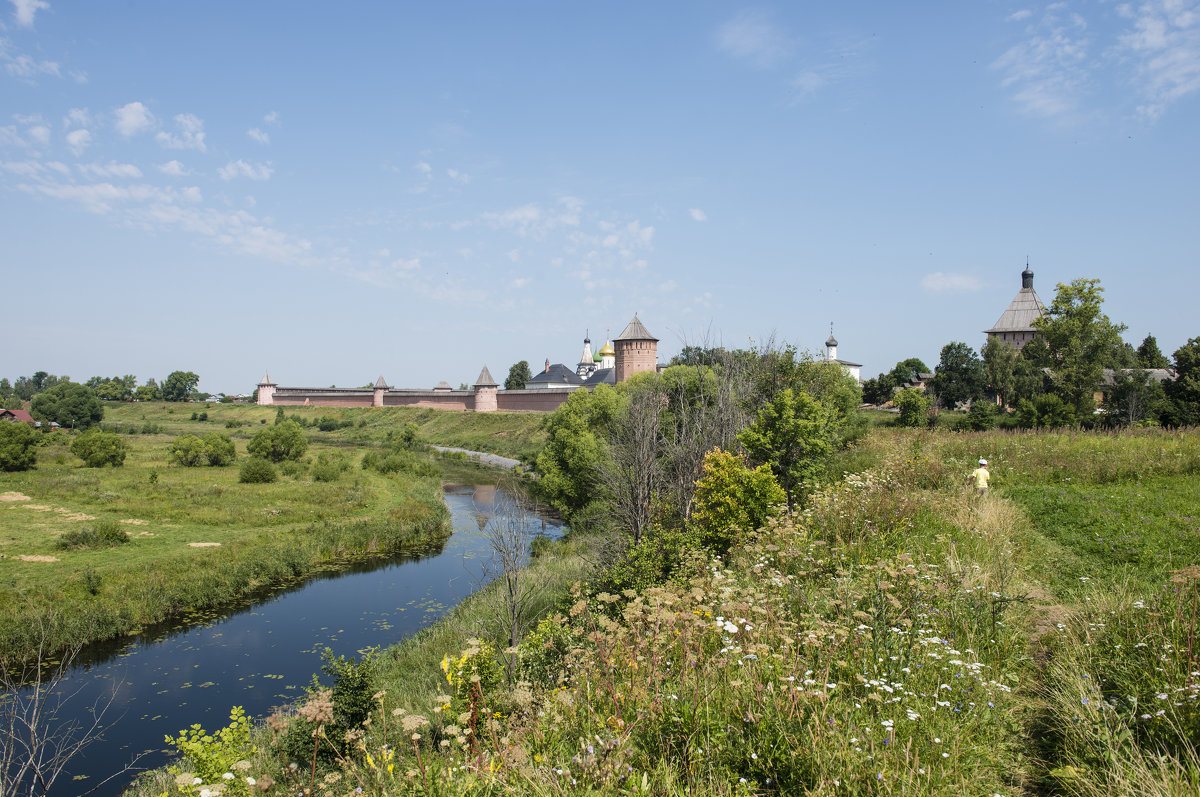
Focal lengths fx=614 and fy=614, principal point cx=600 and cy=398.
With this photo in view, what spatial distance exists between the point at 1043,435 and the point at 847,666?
46.1 feet

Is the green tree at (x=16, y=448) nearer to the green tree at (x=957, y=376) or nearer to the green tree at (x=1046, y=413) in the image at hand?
the green tree at (x=1046, y=413)

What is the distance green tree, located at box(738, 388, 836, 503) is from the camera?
12398 mm

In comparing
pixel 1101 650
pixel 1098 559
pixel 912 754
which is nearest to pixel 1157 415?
pixel 1098 559

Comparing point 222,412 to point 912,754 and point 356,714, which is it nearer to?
point 356,714

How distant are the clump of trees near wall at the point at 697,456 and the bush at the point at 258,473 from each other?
14.5 m

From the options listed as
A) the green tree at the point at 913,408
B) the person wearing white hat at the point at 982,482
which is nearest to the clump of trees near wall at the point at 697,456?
the person wearing white hat at the point at 982,482

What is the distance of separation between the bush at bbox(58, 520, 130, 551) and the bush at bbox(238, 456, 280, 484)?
12.0 m

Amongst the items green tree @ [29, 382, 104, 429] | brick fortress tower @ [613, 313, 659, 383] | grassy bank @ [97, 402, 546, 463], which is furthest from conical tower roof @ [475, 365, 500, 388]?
green tree @ [29, 382, 104, 429]

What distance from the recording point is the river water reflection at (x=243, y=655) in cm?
990

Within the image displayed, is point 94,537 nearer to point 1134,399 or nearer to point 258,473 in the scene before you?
point 258,473

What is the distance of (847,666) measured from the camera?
3.50 metres

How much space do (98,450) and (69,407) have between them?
40.9 m

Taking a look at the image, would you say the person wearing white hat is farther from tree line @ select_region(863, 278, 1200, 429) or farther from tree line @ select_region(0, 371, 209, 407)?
tree line @ select_region(0, 371, 209, 407)

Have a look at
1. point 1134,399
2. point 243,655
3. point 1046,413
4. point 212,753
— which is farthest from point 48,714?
point 1134,399
